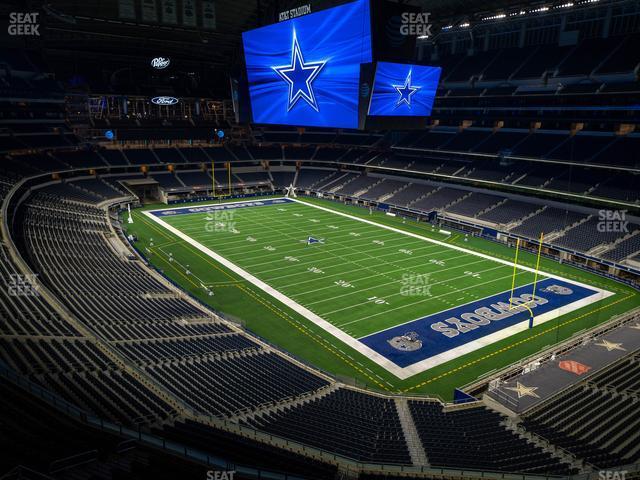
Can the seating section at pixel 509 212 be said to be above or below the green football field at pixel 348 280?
above

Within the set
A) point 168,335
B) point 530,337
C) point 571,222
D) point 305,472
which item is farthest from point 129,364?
point 571,222

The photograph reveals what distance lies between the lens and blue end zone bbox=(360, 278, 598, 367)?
21.2 meters

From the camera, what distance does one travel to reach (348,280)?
29.6 m

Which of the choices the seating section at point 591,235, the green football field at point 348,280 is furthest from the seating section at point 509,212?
the seating section at point 591,235

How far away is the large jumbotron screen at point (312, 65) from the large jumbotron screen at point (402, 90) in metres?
1.00

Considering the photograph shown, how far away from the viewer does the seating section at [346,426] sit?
1176cm

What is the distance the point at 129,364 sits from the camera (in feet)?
48.9

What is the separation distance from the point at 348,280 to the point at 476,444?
1753 cm

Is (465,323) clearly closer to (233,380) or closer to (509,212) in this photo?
(233,380)

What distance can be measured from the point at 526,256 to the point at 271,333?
2355 centimetres

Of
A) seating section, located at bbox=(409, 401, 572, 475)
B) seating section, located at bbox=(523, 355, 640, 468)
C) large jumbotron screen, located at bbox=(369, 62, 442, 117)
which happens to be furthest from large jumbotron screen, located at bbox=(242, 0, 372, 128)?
seating section, located at bbox=(523, 355, 640, 468)

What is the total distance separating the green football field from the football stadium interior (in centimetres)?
21

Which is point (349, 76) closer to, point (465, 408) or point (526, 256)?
point (465, 408)

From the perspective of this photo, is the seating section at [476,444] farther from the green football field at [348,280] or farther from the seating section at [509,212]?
the seating section at [509,212]
